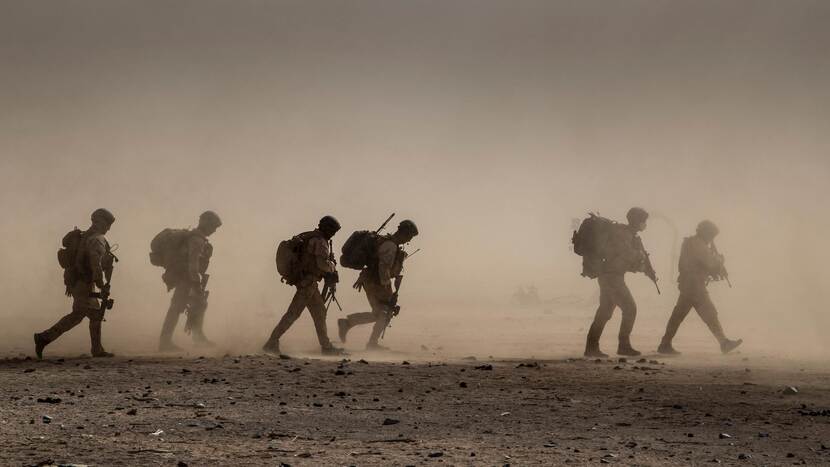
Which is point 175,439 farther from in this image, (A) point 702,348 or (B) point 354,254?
(A) point 702,348

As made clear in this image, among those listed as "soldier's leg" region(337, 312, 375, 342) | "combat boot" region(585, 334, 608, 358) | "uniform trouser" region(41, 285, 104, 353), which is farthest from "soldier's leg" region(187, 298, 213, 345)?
"combat boot" region(585, 334, 608, 358)

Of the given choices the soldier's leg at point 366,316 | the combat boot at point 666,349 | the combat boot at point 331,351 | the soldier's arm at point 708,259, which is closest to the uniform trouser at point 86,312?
the combat boot at point 331,351

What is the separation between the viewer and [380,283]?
16.5 m

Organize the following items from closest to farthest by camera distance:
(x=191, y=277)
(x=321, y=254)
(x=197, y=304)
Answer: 1. (x=321, y=254)
2. (x=191, y=277)
3. (x=197, y=304)

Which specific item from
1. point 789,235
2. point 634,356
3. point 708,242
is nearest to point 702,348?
point 708,242

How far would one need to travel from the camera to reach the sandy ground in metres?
7.19

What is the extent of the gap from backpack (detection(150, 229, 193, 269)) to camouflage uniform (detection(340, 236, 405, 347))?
11.4 ft

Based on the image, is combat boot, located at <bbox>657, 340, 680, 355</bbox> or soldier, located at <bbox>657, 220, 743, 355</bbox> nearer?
combat boot, located at <bbox>657, 340, 680, 355</bbox>

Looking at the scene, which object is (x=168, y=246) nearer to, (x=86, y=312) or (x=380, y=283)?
(x=86, y=312)

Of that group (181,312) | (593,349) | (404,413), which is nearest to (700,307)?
(593,349)

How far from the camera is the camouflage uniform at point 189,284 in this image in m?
17.3

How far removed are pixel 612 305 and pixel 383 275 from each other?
13.0ft

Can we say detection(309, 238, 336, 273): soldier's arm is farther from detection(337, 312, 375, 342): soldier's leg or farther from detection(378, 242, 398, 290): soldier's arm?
detection(337, 312, 375, 342): soldier's leg

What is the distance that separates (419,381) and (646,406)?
2831mm
